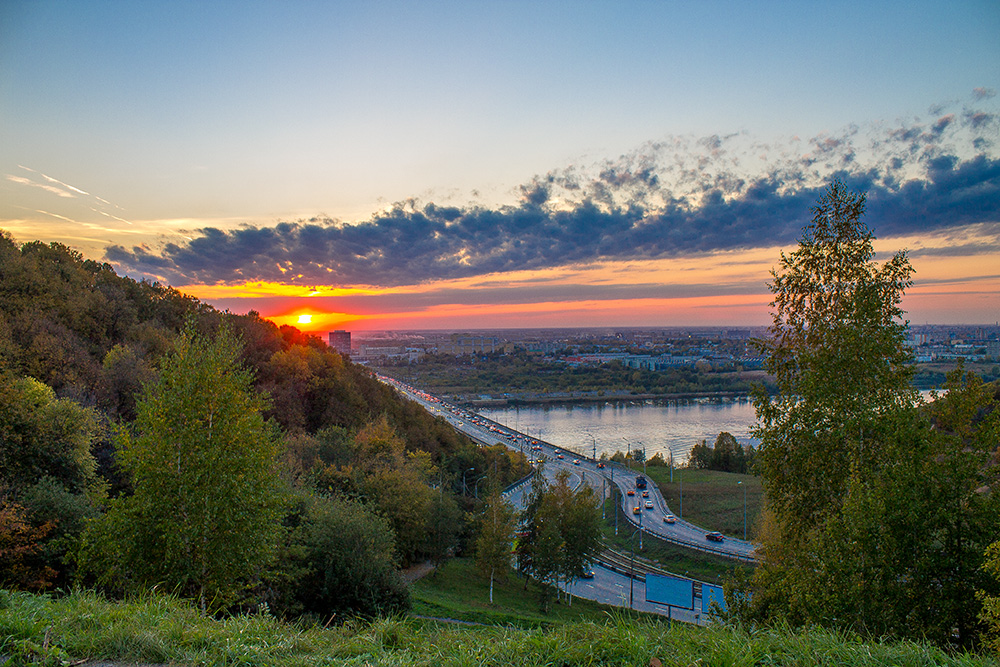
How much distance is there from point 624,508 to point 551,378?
7175 centimetres

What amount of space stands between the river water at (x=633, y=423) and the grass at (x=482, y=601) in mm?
29840

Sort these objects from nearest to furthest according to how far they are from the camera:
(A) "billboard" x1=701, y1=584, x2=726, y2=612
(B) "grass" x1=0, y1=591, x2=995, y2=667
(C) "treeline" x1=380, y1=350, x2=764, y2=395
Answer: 1. (B) "grass" x1=0, y1=591, x2=995, y2=667
2. (A) "billboard" x1=701, y1=584, x2=726, y2=612
3. (C) "treeline" x1=380, y1=350, x2=764, y2=395

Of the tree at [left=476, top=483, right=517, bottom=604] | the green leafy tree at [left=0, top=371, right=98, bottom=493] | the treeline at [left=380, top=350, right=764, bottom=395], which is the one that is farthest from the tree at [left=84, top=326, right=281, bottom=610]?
the treeline at [left=380, top=350, right=764, bottom=395]

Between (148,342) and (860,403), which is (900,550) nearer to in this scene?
(860,403)

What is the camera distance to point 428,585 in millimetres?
16344

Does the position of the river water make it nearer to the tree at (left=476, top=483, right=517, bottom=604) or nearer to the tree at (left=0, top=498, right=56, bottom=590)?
the tree at (left=476, top=483, right=517, bottom=604)

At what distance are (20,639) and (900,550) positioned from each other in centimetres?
625

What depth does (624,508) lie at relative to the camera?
30578mm

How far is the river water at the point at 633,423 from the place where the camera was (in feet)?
163

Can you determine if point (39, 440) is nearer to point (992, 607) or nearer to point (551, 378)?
point (992, 607)

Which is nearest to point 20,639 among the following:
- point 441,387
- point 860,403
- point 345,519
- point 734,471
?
point 860,403

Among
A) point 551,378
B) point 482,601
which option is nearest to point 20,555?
point 482,601

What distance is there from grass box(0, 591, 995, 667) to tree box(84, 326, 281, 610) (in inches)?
92.7

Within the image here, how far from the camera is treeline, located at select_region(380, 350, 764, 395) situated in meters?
86.9
